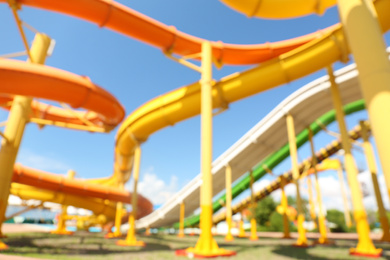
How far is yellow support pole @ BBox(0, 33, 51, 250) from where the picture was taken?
713cm

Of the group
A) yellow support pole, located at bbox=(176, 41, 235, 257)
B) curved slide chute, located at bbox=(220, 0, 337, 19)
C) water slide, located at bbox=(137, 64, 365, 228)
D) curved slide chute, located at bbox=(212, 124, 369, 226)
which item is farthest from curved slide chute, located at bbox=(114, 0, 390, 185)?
curved slide chute, located at bbox=(212, 124, 369, 226)

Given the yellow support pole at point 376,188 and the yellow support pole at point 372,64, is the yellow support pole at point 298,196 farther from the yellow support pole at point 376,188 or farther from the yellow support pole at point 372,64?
the yellow support pole at point 372,64

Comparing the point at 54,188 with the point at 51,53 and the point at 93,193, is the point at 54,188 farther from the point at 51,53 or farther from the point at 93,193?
the point at 51,53

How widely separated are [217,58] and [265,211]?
28.6 meters

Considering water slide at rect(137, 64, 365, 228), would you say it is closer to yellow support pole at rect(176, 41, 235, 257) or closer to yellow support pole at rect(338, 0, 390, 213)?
yellow support pole at rect(176, 41, 235, 257)

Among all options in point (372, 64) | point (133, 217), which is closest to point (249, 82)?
point (372, 64)

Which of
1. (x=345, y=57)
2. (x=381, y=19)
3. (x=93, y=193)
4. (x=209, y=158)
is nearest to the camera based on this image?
(x=381, y=19)

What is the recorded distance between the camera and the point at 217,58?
902 centimetres

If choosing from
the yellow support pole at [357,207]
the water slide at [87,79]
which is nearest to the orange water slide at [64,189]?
the water slide at [87,79]

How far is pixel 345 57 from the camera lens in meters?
7.07

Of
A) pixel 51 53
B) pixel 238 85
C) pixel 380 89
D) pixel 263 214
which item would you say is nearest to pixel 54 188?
pixel 51 53

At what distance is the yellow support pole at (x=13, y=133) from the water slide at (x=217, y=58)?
1941 millimetres

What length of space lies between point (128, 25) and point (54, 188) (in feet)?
34.8

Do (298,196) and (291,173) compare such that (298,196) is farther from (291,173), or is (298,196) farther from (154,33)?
(154,33)
